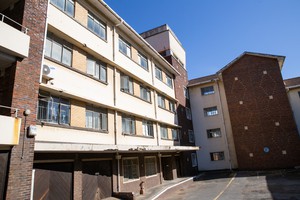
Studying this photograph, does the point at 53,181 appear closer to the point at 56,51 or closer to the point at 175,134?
the point at 56,51

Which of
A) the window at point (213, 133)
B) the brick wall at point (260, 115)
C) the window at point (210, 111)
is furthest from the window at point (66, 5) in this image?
the window at point (213, 133)

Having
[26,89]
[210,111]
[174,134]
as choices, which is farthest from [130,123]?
[210,111]

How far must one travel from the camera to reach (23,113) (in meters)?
7.95

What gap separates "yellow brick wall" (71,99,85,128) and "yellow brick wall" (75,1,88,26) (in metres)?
4.72

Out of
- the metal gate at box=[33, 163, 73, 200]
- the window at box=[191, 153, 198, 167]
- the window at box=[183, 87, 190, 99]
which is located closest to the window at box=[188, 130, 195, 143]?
the window at box=[191, 153, 198, 167]

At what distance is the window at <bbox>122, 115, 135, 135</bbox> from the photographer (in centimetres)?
1521

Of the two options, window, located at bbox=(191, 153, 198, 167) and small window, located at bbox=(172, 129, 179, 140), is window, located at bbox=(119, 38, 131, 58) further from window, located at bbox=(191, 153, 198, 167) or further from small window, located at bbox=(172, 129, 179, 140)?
window, located at bbox=(191, 153, 198, 167)

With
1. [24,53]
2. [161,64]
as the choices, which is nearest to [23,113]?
[24,53]

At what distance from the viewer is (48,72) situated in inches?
376

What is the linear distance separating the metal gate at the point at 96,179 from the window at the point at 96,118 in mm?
1948

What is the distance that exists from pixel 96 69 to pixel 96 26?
2.89 m

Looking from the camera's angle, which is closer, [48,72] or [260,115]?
[48,72]

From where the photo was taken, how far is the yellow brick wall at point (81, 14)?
1255 cm

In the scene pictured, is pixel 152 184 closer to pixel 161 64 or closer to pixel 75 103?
pixel 75 103
